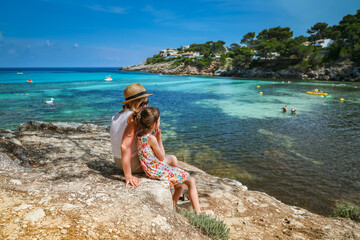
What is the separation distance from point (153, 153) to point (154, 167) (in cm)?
25

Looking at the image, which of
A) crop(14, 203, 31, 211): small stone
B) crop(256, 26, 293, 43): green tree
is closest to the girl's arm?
crop(14, 203, 31, 211): small stone

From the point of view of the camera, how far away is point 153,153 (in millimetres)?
3557

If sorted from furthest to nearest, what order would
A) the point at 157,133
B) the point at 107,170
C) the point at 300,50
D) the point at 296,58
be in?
the point at 296,58, the point at 300,50, the point at 107,170, the point at 157,133

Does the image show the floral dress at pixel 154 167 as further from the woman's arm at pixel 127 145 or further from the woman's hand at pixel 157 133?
the woman's hand at pixel 157 133

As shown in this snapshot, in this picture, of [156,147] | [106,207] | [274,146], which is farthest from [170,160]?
[274,146]

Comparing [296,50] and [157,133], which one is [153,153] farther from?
[296,50]

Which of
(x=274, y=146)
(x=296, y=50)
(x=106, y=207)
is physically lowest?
(x=274, y=146)

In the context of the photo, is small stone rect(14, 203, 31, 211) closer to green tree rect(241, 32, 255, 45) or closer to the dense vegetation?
the dense vegetation

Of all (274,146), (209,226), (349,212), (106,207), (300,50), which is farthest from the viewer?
(300,50)

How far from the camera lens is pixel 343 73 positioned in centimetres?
5559

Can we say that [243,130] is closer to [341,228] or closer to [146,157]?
[341,228]

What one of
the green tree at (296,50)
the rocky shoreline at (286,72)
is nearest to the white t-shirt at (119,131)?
the rocky shoreline at (286,72)

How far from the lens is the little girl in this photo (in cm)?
326

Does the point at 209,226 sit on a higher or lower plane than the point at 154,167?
lower
